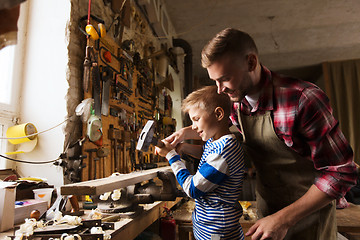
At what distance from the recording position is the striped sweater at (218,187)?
123cm

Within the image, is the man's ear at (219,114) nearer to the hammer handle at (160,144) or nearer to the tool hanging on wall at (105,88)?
the hammer handle at (160,144)

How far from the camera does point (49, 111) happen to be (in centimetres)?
191

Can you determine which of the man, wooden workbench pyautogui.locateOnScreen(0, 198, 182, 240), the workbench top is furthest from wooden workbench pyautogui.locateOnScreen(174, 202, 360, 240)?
the man

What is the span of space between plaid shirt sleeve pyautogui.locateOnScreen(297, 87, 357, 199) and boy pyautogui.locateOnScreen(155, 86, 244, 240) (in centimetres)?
39

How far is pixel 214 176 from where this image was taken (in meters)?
1.22

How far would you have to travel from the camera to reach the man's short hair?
1.15 meters

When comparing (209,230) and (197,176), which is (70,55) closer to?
(197,176)

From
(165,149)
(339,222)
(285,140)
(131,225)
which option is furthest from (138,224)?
(339,222)

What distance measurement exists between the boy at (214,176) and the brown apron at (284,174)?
0.42 ft

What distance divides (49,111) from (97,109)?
Answer: 1.19 ft

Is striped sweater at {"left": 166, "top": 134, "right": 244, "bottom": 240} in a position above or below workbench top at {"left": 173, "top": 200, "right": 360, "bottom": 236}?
above

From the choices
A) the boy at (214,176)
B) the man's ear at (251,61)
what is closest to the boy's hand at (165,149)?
the boy at (214,176)

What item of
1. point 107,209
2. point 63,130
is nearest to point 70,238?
point 107,209

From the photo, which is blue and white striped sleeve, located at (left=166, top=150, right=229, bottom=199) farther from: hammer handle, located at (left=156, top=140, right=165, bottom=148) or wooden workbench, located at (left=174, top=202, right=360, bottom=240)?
wooden workbench, located at (left=174, top=202, right=360, bottom=240)
